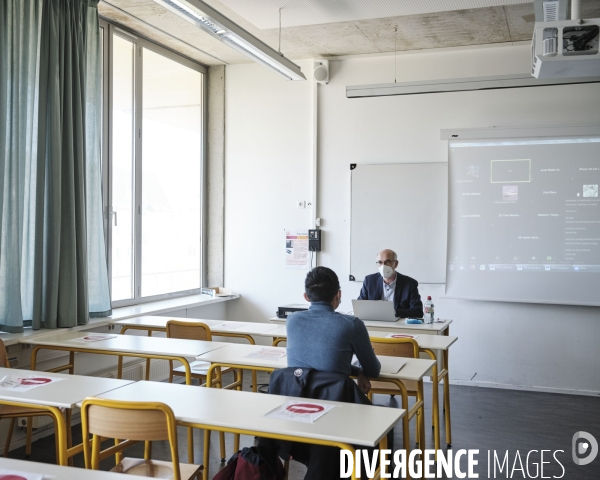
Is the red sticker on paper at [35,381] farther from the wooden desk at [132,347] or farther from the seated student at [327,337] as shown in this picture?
the seated student at [327,337]

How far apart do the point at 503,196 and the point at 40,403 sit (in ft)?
15.2

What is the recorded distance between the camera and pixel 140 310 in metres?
5.68

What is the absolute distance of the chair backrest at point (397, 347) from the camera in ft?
12.7

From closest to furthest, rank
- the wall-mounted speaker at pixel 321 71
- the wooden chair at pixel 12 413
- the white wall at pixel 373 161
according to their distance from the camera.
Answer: the wooden chair at pixel 12 413, the white wall at pixel 373 161, the wall-mounted speaker at pixel 321 71

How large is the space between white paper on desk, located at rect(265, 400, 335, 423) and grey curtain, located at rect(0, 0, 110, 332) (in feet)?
8.20

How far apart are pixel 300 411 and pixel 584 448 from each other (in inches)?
108

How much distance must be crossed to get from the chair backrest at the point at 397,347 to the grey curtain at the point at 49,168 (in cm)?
232

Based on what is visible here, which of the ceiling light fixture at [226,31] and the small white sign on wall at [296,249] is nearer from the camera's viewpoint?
the ceiling light fixture at [226,31]

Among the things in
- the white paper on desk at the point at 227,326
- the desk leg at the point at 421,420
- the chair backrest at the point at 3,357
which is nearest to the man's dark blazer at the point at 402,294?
the white paper on desk at the point at 227,326

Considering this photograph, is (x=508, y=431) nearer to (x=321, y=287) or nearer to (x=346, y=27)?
(x=321, y=287)

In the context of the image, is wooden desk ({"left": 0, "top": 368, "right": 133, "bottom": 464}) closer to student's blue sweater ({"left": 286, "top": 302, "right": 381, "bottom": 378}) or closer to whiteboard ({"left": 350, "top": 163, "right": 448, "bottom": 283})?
student's blue sweater ({"left": 286, "top": 302, "right": 381, "bottom": 378})

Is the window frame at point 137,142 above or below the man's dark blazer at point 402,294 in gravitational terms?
above

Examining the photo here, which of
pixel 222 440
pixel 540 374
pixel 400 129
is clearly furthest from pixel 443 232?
pixel 222 440

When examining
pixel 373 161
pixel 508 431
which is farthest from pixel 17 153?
pixel 508 431
